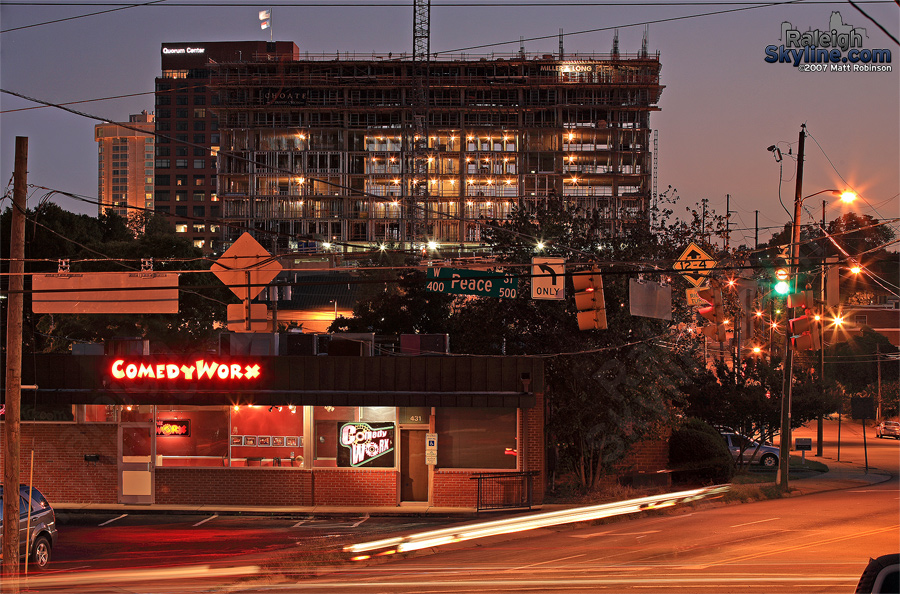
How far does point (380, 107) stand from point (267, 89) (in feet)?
56.3

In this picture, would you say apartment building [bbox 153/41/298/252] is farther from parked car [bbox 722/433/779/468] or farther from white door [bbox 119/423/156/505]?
white door [bbox 119/423/156/505]

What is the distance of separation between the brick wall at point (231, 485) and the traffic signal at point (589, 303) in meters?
10.7

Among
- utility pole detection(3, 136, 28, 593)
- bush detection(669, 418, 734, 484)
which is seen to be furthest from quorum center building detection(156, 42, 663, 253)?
utility pole detection(3, 136, 28, 593)

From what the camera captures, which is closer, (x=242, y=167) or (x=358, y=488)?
(x=358, y=488)

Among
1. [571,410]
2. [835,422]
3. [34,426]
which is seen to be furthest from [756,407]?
[835,422]

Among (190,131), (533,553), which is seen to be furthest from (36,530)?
(190,131)

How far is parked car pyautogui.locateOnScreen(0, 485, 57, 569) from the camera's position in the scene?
15.5 metres

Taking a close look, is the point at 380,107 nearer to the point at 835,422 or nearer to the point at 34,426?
the point at 835,422

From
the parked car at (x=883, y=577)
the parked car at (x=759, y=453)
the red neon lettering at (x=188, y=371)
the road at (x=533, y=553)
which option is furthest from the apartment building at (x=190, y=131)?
the parked car at (x=883, y=577)

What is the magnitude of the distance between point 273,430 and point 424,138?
328 feet

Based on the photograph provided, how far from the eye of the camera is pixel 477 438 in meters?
24.1

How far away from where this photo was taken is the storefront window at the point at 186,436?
24.3m

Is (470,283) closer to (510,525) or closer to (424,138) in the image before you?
(510,525)

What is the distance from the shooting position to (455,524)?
2091cm
